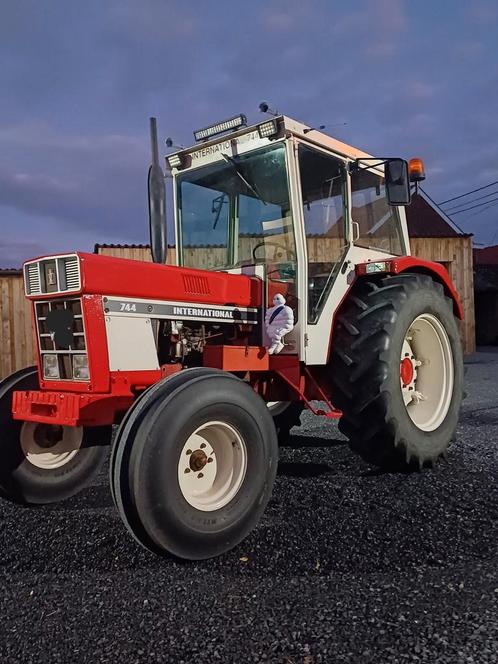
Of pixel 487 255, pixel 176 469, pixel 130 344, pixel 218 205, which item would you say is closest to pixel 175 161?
pixel 218 205

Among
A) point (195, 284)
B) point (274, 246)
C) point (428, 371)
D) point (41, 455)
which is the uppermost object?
point (274, 246)

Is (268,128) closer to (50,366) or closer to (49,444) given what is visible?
(50,366)

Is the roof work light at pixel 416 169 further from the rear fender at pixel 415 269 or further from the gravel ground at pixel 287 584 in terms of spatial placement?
the gravel ground at pixel 287 584

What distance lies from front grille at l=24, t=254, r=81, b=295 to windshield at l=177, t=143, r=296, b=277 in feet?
4.64

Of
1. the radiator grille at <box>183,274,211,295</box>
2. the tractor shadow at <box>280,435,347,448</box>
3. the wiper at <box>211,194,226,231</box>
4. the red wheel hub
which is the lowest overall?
the tractor shadow at <box>280,435,347,448</box>

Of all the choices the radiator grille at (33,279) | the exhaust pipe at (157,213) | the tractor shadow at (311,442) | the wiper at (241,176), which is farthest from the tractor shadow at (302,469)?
the radiator grille at (33,279)

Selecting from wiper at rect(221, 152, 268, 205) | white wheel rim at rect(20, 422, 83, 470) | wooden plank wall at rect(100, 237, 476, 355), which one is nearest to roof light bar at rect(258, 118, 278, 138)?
wiper at rect(221, 152, 268, 205)

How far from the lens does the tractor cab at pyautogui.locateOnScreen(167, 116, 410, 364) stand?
4.12 metres

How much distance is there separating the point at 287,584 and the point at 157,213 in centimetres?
226

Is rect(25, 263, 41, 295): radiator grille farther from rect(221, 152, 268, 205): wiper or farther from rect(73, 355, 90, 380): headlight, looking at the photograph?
rect(221, 152, 268, 205): wiper

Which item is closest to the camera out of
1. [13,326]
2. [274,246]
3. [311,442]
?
[274,246]

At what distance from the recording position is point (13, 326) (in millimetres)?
11648

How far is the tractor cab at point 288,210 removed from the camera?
13.5 feet

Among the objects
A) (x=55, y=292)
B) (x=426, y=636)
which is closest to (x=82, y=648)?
(x=426, y=636)
